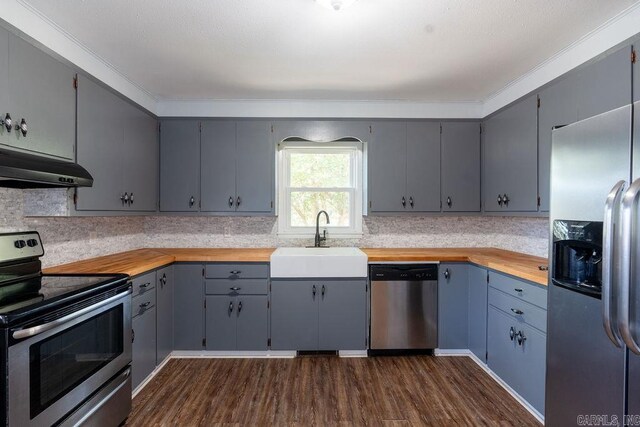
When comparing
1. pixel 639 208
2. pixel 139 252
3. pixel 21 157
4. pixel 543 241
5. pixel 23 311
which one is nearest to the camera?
pixel 639 208

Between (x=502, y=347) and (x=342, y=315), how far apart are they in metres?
1.22

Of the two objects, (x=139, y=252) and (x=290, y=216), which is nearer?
(x=139, y=252)

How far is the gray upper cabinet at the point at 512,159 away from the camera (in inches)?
91.5

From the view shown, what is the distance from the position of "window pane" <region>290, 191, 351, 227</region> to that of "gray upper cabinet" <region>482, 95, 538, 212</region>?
1372 millimetres

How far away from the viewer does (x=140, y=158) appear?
8.66ft

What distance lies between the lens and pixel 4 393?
1125mm

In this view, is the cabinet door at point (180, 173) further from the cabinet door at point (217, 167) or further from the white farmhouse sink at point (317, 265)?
the white farmhouse sink at point (317, 265)

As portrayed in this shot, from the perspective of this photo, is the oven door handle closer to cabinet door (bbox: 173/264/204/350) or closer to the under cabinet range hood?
the under cabinet range hood

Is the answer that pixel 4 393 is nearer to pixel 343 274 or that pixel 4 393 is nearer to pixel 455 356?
pixel 343 274

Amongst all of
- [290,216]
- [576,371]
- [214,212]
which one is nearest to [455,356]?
[576,371]

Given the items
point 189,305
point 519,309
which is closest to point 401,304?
point 519,309

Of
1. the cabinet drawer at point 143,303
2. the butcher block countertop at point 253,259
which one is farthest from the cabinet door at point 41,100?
the cabinet drawer at point 143,303

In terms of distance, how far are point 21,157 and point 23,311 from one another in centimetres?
74

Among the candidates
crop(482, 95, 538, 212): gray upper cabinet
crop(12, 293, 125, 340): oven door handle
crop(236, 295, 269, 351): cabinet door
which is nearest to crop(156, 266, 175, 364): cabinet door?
crop(236, 295, 269, 351): cabinet door
